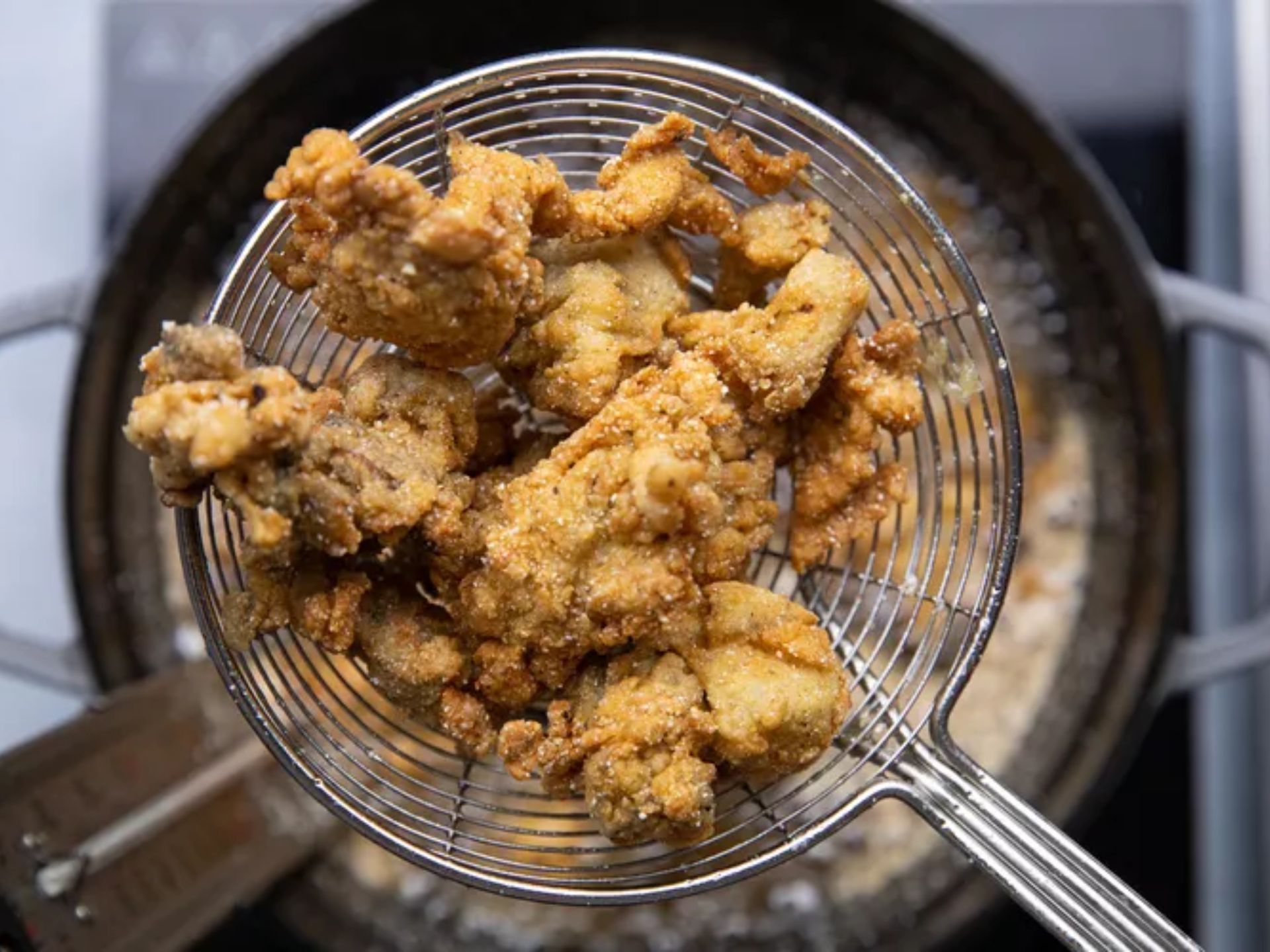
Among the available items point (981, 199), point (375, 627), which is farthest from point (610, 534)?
point (981, 199)

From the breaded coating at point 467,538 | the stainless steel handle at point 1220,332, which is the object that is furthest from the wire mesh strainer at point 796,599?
the stainless steel handle at point 1220,332

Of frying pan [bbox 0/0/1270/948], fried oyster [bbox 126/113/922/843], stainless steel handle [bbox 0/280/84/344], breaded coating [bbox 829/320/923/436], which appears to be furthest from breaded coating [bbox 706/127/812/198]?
stainless steel handle [bbox 0/280/84/344]

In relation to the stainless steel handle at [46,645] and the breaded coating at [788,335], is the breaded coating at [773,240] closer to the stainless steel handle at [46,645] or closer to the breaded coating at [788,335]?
the breaded coating at [788,335]

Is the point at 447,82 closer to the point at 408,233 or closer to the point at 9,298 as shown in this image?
the point at 408,233

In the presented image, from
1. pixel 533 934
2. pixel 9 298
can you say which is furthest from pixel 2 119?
pixel 533 934

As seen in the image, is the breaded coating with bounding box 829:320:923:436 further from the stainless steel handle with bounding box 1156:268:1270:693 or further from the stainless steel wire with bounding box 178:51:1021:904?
the stainless steel handle with bounding box 1156:268:1270:693

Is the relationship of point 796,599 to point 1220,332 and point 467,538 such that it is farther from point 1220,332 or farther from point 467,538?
point 1220,332

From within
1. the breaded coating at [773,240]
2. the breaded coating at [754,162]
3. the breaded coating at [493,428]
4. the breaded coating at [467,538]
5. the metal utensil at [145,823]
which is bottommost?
the metal utensil at [145,823]
